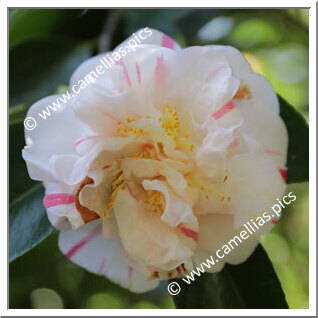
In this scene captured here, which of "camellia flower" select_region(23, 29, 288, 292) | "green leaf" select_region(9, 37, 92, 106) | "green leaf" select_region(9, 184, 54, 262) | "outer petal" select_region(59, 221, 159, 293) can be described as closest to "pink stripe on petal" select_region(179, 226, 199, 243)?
"camellia flower" select_region(23, 29, 288, 292)

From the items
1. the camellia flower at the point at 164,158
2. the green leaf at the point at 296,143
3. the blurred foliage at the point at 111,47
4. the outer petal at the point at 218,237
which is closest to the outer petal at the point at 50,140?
the camellia flower at the point at 164,158

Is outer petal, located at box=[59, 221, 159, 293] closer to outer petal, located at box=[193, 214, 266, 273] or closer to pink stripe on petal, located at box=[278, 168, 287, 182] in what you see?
outer petal, located at box=[193, 214, 266, 273]

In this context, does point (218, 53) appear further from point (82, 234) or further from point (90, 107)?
point (82, 234)

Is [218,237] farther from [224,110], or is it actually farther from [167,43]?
[167,43]

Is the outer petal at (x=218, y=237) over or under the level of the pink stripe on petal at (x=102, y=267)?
over

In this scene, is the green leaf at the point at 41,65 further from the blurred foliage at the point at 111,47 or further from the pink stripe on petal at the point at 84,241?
the pink stripe on petal at the point at 84,241

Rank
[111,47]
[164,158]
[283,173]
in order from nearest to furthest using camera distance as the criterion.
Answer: [164,158] < [283,173] < [111,47]

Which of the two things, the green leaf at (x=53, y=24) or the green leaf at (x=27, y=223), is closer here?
the green leaf at (x=27, y=223)

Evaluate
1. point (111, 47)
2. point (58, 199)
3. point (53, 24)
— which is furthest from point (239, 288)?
point (53, 24)
